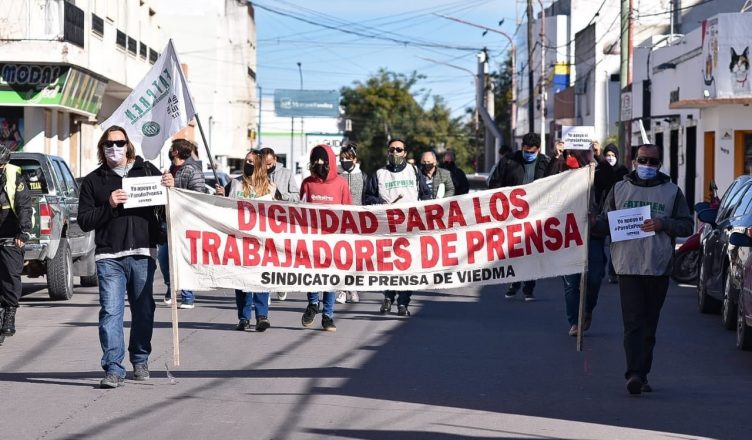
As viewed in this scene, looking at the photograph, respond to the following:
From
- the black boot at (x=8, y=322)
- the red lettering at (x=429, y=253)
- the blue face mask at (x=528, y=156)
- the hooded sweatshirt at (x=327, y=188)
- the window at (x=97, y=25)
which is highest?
the window at (x=97, y=25)

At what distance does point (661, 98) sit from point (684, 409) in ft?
122

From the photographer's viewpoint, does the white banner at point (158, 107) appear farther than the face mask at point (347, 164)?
No

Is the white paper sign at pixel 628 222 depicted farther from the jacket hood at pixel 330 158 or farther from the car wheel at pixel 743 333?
the jacket hood at pixel 330 158

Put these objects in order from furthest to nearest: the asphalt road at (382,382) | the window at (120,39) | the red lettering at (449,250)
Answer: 1. the window at (120,39)
2. the red lettering at (449,250)
3. the asphalt road at (382,382)

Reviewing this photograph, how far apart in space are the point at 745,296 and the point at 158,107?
575cm

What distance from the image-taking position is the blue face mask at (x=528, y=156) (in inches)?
605

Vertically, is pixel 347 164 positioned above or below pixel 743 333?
above

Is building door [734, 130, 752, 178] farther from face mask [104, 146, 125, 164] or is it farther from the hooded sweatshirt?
face mask [104, 146, 125, 164]

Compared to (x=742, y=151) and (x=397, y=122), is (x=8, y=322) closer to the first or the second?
(x=742, y=151)

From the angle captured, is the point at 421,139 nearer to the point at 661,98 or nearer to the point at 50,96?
the point at 661,98

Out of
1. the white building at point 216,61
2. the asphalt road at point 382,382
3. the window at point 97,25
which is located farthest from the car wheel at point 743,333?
the white building at point 216,61

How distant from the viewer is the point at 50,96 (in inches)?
1243

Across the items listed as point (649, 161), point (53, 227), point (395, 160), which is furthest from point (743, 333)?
point (53, 227)

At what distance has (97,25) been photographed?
34688 millimetres
